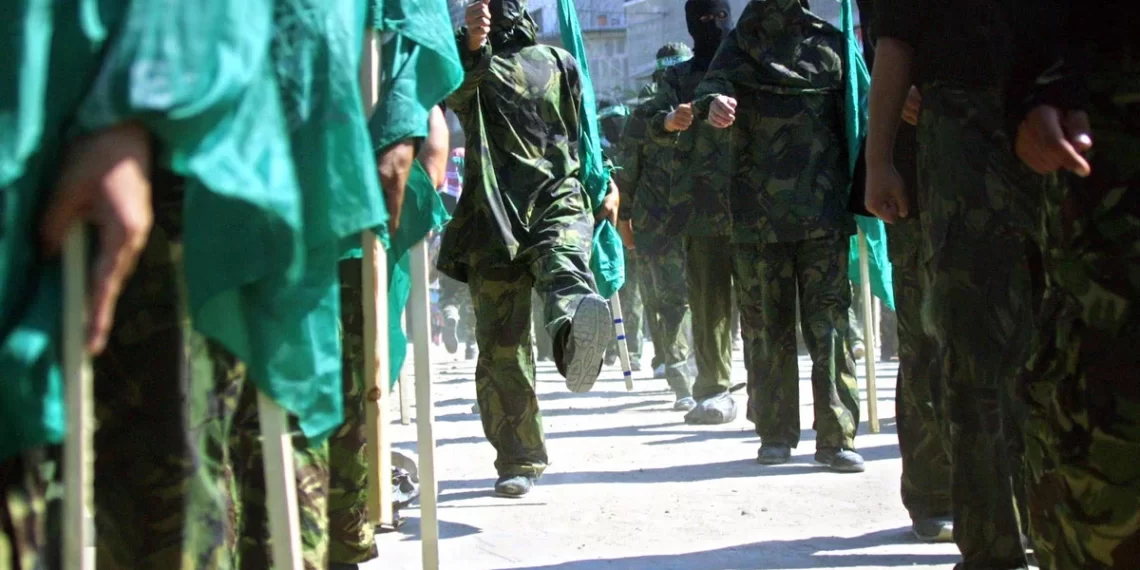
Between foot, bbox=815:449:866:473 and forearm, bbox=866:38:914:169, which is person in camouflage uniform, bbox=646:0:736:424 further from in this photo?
forearm, bbox=866:38:914:169

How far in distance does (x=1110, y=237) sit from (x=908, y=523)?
9.62 ft

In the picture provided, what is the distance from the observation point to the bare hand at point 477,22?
6.00m

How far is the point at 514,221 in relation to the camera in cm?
650

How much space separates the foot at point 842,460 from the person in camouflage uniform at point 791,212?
1cm

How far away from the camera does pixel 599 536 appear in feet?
18.4

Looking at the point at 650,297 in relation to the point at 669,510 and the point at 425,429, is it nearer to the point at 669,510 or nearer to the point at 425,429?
the point at 669,510

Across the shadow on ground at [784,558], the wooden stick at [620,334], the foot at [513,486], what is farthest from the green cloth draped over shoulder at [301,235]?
the wooden stick at [620,334]

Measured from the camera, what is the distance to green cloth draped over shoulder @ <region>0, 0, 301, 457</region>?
86.0 inches

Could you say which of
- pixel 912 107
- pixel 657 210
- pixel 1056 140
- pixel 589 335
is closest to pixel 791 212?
pixel 589 335

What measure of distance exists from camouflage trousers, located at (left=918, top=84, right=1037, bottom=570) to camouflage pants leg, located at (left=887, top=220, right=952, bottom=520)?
0.92 m

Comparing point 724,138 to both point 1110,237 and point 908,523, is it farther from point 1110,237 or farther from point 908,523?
point 1110,237

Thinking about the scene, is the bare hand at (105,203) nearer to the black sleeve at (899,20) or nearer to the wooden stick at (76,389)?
the wooden stick at (76,389)

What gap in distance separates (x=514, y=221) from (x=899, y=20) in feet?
9.24

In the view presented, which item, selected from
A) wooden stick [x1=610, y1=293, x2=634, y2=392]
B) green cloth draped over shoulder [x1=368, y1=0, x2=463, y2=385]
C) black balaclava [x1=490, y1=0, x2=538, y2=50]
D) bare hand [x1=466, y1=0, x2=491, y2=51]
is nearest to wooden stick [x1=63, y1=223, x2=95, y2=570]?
green cloth draped over shoulder [x1=368, y1=0, x2=463, y2=385]
